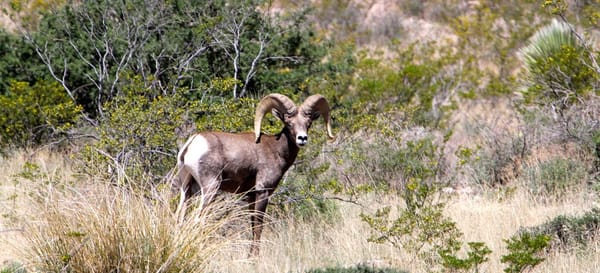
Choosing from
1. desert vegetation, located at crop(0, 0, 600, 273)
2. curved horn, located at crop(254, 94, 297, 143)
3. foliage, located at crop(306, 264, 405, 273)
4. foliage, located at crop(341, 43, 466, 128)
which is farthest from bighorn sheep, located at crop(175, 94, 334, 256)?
foliage, located at crop(341, 43, 466, 128)

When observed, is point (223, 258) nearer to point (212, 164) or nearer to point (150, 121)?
point (212, 164)

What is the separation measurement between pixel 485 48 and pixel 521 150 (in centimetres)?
1382

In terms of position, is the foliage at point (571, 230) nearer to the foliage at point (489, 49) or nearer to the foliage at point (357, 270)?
the foliage at point (357, 270)

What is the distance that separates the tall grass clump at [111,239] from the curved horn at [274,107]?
6.63 ft

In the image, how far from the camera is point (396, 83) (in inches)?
706

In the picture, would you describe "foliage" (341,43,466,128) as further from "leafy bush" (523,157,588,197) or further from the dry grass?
the dry grass

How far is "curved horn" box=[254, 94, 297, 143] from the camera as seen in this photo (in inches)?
332

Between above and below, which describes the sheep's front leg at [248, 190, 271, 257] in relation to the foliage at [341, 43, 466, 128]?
below

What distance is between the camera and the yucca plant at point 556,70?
14.2 meters

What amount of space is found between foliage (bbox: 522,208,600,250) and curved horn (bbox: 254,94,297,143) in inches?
104

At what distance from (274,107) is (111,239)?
2.84m

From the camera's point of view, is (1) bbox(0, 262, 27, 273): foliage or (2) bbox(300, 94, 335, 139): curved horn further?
(2) bbox(300, 94, 335, 139): curved horn

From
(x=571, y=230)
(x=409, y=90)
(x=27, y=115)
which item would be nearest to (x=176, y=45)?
(x=27, y=115)

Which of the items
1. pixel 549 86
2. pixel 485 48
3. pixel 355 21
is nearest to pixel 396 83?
pixel 549 86
